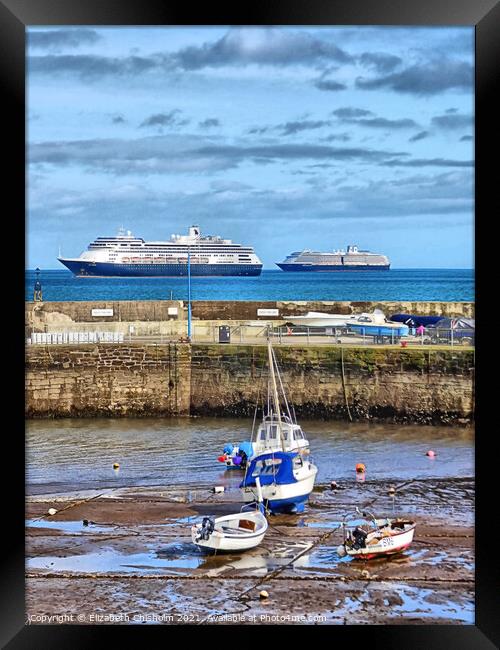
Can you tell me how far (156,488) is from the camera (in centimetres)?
914

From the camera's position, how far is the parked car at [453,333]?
13579 millimetres

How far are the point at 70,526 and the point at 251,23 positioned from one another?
4.61 meters

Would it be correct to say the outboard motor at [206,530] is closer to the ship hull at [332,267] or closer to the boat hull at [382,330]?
the boat hull at [382,330]

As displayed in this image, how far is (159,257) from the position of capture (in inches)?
1478

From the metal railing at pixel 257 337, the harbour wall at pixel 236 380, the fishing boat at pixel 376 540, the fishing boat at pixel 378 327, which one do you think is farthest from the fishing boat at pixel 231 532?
the fishing boat at pixel 378 327

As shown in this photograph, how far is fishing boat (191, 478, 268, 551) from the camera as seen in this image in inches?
265

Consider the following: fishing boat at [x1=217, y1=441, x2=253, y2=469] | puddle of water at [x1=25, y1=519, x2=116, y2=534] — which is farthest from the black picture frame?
fishing boat at [x1=217, y1=441, x2=253, y2=469]

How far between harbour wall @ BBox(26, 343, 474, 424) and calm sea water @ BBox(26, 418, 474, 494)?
0.94ft

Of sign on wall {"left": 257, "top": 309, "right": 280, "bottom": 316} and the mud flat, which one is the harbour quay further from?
the mud flat

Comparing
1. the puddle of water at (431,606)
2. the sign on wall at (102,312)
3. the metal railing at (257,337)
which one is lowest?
the puddle of water at (431,606)

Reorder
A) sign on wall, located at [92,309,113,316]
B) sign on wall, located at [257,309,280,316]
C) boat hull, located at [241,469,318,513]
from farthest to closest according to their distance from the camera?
1. sign on wall, located at [257,309,280,316]
2. sign on wall, located at [92,309,113,316]
3. boat hull, located at [241,469,318,513]

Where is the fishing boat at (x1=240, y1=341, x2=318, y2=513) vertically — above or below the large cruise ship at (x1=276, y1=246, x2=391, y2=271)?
below

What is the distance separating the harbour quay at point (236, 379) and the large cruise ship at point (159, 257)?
2347cm

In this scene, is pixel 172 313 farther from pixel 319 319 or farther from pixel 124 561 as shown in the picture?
pixel 124 561
